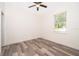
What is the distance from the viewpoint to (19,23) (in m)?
1.21

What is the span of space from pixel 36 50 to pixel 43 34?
22 cm

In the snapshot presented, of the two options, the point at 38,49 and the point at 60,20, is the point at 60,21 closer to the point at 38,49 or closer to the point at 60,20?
the point at 60,20

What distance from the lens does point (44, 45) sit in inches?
48.5

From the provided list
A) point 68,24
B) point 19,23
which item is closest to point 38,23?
point 19,23

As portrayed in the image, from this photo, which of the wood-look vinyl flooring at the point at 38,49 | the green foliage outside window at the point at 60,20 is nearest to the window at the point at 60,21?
the green foliage outside window at the point at 60,20

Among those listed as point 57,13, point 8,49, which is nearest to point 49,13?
point 57,13

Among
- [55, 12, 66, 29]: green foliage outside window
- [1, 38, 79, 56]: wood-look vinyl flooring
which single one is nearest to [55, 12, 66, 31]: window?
[55, 12, 66, 29]: green foliage outside window

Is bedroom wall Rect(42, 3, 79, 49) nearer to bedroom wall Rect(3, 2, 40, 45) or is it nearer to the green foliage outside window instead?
the green foliage outside window

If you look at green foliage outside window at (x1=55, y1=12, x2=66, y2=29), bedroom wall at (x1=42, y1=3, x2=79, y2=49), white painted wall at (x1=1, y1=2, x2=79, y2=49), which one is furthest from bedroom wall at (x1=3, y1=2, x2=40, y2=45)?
green foliage outside window at (x1=55, y1=12, x2=66, y2=29)

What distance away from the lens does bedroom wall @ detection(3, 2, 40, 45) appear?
1.18 metres

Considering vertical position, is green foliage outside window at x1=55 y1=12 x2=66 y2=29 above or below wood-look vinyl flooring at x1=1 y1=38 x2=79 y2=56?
above

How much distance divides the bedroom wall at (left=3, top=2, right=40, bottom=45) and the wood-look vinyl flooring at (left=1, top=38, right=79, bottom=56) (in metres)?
0.06

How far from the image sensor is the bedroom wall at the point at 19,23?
1177 mm

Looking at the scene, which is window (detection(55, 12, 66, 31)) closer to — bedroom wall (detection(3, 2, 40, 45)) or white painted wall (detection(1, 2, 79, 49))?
white painted wall (detection(1, 2, 79, 49))
